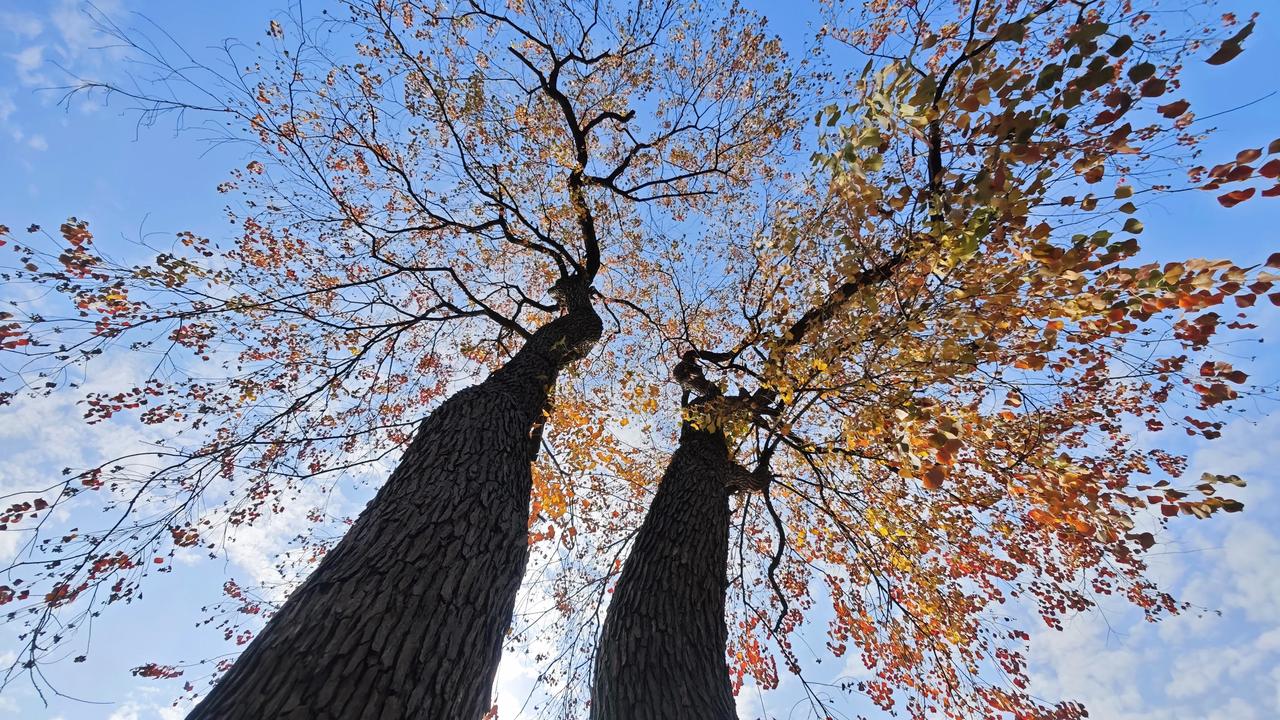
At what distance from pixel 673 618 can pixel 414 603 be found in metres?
1.91

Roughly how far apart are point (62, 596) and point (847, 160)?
23.0ft

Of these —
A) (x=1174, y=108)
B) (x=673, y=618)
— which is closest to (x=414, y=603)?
(x=673, y=618)

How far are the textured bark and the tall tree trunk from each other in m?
0.84

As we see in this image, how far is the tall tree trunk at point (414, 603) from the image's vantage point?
1895 millimetres

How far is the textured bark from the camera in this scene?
9.58 ft

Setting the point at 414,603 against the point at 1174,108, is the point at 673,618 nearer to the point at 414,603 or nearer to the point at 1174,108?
the point at 414,603

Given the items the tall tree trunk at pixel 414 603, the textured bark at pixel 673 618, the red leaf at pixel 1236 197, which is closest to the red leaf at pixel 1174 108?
the red leaf at pixel 1236 197

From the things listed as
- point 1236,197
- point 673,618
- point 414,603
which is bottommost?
point 414,603

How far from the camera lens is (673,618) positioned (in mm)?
3465

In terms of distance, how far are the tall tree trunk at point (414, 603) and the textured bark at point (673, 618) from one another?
0.84m

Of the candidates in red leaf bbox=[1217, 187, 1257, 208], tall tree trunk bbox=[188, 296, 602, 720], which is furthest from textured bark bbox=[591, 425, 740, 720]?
red leaf bbox=[1217, 187, 1257, 208]

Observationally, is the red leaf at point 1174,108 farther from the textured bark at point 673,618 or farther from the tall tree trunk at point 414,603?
Result: the tall tree trunk at point 414,603

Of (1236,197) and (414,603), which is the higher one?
(1236,197)

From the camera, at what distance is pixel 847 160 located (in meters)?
2.86
